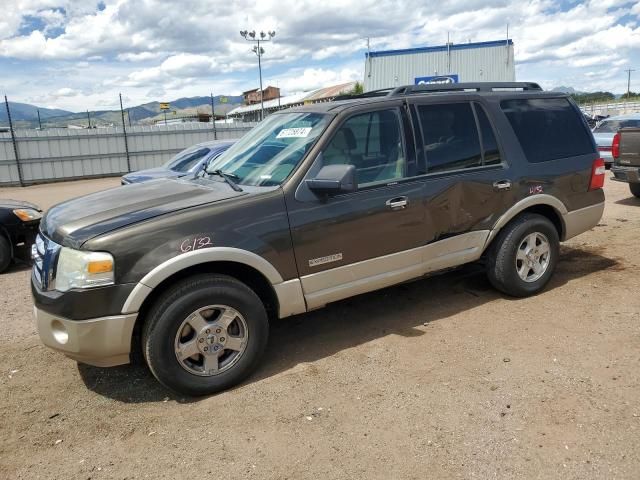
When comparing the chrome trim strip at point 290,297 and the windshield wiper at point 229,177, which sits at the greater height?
the windshield wiper at point 229,177

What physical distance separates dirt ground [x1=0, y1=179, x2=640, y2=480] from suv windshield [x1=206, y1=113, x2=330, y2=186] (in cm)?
138

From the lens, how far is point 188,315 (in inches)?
131

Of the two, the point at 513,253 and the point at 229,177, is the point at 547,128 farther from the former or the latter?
the point at 229,177

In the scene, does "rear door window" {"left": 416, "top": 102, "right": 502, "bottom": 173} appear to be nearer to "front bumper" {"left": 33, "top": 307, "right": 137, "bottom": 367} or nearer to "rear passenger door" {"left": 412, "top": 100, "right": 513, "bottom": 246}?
"rear passenger door" {"left": 412, "top": 100, "right": 513, "bottom": 246}

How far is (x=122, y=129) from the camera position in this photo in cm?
2214

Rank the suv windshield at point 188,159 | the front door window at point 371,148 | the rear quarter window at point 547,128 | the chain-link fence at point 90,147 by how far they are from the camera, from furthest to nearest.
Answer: the chain-link fence at point 90,147
the suv windshield at point 188,159
the rear quarter window at point 547,128
the front door window at point 371,148

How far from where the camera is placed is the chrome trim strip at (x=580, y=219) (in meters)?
5.16

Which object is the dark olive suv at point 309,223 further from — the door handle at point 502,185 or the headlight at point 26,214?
the headlight at point 26,214

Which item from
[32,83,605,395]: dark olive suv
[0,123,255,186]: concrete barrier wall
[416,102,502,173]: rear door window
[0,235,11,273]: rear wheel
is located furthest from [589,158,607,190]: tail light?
[0,123,255,186]: concrete barrier wall

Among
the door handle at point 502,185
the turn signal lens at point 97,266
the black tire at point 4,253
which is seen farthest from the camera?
the black tire at point 4,253

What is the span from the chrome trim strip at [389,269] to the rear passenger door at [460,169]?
3.4 inches

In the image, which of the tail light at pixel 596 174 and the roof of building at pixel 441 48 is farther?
the roof of building at pixel 441 48

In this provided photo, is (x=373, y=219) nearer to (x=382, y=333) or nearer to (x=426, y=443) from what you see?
(x=382, y=333)

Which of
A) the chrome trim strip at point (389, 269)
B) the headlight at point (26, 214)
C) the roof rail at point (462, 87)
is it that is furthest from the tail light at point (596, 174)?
the headlight at point (26, 214)
